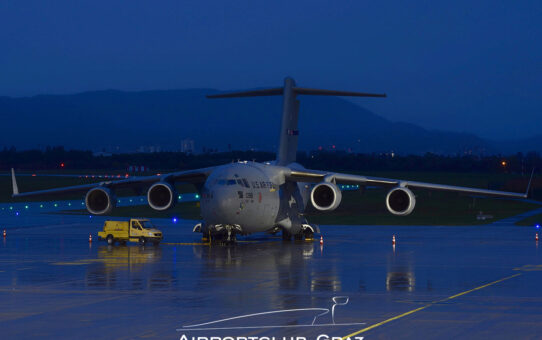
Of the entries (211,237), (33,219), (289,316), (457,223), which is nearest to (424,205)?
(457,223)

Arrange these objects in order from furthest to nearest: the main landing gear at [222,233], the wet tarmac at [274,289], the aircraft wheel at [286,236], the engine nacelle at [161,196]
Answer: the aircraft wheel at [286,236] → the engine nacelle at [161,196] → the main landing gear at [222,233] → the wet tarmac at [274,289]

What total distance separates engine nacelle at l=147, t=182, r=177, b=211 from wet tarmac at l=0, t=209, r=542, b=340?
77.8 inches

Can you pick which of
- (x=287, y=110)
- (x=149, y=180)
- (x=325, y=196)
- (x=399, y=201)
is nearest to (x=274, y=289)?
(x=325, y=196)

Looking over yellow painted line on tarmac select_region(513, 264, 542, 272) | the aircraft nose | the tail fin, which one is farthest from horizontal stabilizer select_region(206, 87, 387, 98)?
yellow painted line on tarmac select_region(513, 264, 542, 272)

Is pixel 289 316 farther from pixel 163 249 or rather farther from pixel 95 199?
pixel 95 199

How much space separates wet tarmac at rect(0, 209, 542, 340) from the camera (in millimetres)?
17406

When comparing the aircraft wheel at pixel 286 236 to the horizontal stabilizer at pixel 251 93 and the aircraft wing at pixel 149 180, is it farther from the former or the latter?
the horizontal stabilizer at pixel 251 93

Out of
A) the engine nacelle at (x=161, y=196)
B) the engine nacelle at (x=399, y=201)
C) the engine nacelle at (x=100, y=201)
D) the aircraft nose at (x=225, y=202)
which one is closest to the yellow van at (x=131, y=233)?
the engine nacelle at (x=100, y=201)

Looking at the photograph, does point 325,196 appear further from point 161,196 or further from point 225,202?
point 161,196

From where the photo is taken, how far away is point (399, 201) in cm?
4022

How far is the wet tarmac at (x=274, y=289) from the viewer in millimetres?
17406

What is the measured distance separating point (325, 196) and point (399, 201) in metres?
3.43

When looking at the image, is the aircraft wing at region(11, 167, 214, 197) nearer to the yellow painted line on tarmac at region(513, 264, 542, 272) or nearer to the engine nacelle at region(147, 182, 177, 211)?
the engine nacelle at region(147, 182, 177, 211)

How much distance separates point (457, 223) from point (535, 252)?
22053 millimetres
